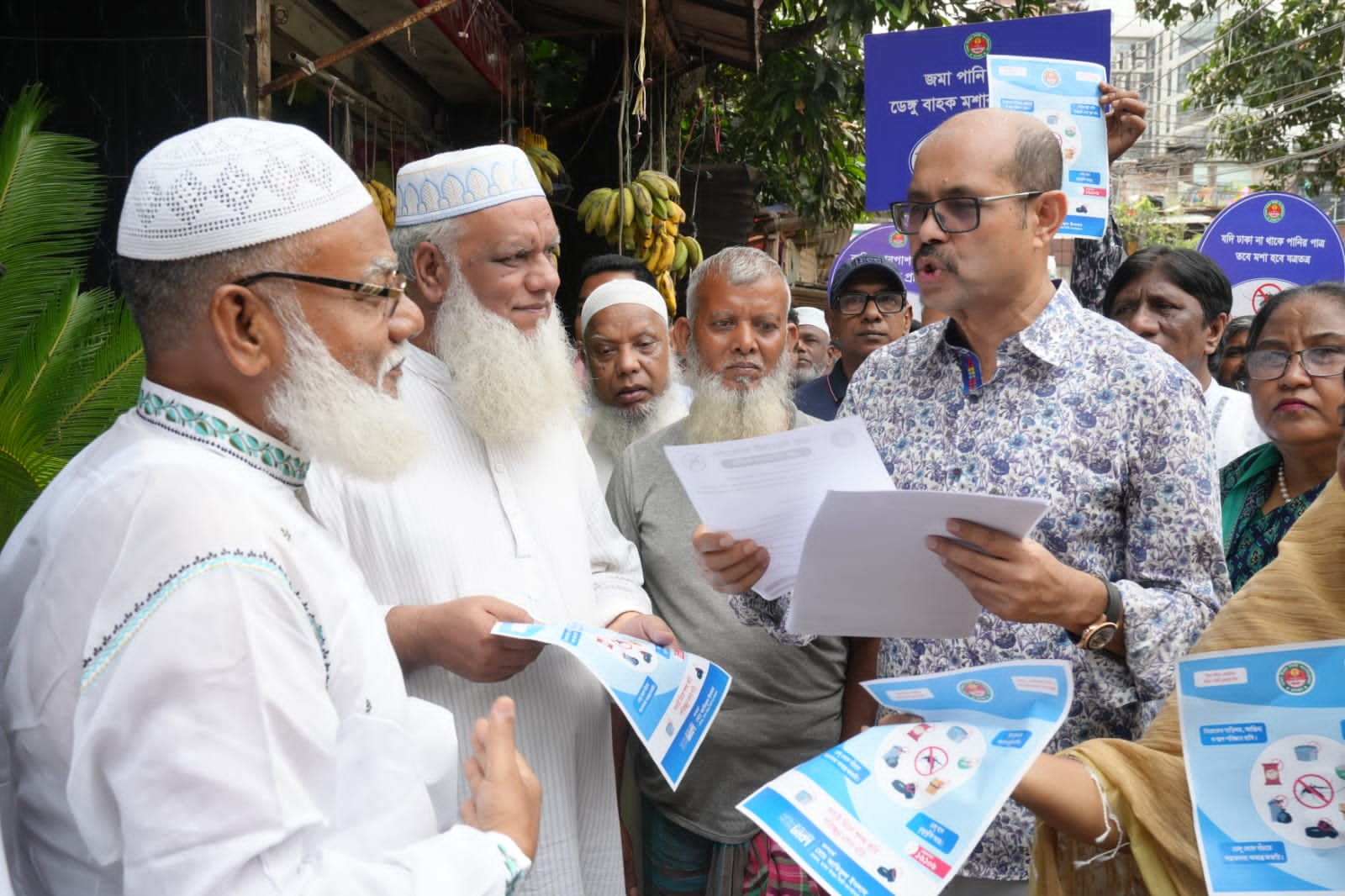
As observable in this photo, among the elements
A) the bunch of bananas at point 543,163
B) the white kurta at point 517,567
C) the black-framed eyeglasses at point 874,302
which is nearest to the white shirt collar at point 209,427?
the white kurta at point 517,567

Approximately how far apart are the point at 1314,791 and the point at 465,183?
2.16 meters

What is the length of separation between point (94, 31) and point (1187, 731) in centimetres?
392

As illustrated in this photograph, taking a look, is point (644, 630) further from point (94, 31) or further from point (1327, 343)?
point (94, 31)

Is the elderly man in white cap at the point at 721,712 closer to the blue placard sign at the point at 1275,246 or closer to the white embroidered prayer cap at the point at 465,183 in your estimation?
the white embroidered prayer cap at the point at 465,183

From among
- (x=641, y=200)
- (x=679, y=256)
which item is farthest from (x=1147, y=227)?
(x=641, y=200)

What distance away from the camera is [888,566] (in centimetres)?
214

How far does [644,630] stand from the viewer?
254 centimetres

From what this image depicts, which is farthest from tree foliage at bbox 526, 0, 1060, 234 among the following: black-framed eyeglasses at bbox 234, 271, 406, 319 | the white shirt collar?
the white shirt collar

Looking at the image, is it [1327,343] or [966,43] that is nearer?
[1327,343]

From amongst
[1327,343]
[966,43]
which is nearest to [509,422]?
[1327,343]

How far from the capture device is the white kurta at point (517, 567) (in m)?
2.34

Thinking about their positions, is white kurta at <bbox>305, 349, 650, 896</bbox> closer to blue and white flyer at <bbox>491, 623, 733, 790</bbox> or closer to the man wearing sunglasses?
blue and white flyer at <bbox>491, 623, 733, 790</bbox>

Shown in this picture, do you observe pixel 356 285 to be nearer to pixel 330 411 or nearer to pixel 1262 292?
pixel 330 411

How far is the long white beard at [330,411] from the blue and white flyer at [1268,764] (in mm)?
1336
